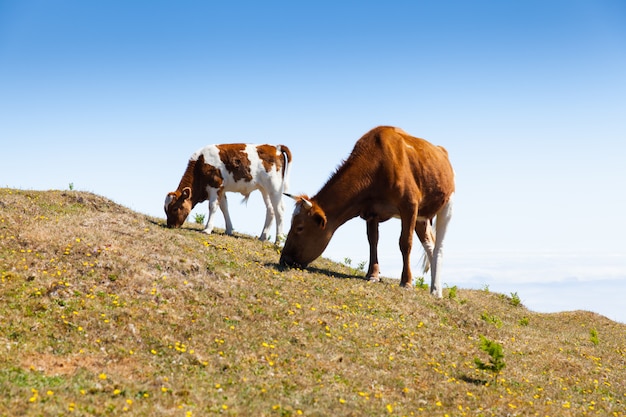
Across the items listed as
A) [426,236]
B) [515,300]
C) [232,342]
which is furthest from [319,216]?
[515,300]

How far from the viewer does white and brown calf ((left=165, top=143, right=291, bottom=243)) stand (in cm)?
2533

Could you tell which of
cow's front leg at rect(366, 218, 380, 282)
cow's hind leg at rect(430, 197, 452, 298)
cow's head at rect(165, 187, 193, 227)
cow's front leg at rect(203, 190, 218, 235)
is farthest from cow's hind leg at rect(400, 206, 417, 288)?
cow's head at rect(165, 187, 193, 227)

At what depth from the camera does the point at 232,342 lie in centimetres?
1348

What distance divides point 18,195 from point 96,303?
1249 centimetres

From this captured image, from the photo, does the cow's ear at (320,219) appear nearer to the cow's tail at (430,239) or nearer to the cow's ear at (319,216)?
the cow's ear at (319,216)

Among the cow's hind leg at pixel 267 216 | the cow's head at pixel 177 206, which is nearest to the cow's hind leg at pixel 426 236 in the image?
the cow's hind leg at pixel 267 216

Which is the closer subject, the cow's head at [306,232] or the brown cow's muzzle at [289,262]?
the cow's head at [306,232]

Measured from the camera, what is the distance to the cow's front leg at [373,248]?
20922mm

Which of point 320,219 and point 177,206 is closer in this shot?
point 320,219

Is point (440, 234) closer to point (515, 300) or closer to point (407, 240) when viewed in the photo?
point (407, 240)

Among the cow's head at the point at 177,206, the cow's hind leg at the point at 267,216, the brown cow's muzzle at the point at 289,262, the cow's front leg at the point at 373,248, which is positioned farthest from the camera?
the cow's hind leg at the point at 267,216

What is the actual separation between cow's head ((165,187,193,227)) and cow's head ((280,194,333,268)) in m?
6.84

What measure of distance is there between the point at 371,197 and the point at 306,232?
2.47 m

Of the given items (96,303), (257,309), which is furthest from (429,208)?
(96,303)
